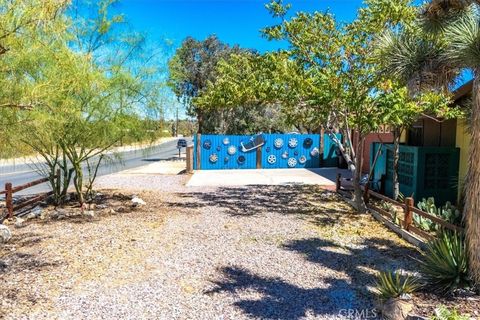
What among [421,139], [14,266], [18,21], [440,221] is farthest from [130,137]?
[421,139]

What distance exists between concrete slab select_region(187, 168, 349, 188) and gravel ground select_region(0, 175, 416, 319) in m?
5.07

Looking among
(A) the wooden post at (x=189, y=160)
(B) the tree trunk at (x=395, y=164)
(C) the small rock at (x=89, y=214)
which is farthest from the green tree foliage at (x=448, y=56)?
(A) the wooden post at (x=189, y=160)

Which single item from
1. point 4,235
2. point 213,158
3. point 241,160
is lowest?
point 4,235

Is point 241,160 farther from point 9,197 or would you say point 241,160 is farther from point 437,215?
point 437,215

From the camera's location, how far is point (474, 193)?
183 inches

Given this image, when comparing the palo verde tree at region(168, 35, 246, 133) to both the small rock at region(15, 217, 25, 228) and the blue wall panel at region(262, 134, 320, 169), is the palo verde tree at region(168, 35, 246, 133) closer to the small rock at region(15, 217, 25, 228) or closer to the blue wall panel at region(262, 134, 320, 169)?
the blue wall panel at region(262, 134, 320, 169)

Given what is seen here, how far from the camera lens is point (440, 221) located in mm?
6375

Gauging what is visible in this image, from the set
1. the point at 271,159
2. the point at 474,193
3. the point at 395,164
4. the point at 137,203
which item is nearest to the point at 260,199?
the point at 137,203

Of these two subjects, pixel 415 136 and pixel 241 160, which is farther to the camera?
pixel 241 160

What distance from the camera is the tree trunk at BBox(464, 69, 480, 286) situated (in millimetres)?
4590

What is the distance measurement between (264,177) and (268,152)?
380cm

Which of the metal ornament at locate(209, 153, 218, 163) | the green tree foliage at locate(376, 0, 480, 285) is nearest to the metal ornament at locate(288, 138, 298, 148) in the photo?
the metal ornament at locate(209, 153, 218, 163)

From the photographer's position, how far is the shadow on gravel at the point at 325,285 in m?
4.61

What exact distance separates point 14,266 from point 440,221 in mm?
6638
